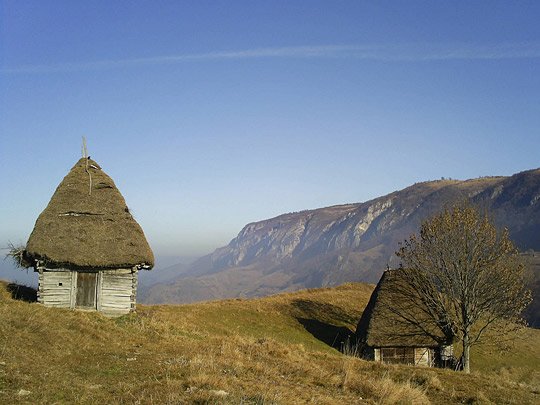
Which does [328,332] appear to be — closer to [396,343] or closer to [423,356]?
[396,343]

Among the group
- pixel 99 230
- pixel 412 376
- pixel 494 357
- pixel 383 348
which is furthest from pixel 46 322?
pixel 494 357

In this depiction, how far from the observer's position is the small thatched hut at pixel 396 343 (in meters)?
30.7

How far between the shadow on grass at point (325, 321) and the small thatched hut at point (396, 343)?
2.79 m

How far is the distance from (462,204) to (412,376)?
17.5 metres

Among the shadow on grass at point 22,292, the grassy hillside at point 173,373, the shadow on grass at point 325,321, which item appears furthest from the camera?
the shadow on grass at point 325,321

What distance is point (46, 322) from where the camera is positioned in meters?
17.4

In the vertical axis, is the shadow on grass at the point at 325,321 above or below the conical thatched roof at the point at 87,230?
below

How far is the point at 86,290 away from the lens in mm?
26484

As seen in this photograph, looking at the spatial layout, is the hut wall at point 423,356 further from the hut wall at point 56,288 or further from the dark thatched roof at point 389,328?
the hut wall at point 56,288

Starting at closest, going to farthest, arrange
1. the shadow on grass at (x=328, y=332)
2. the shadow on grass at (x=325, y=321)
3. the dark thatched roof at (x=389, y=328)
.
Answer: the dark thatched roof at (x=389, y=328) → the shadow on grass at (x=328, y=332) → the shadow on grass at (x=325, y=321)

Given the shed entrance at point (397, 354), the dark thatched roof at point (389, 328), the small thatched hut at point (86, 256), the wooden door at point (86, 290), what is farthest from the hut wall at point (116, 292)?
the shed entrance at point (397, 354)

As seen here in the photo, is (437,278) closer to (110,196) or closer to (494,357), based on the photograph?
(494,357)

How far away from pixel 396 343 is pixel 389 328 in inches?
41.5

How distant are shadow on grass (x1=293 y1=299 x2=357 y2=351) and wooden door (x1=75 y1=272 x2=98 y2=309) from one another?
55.9 feet
